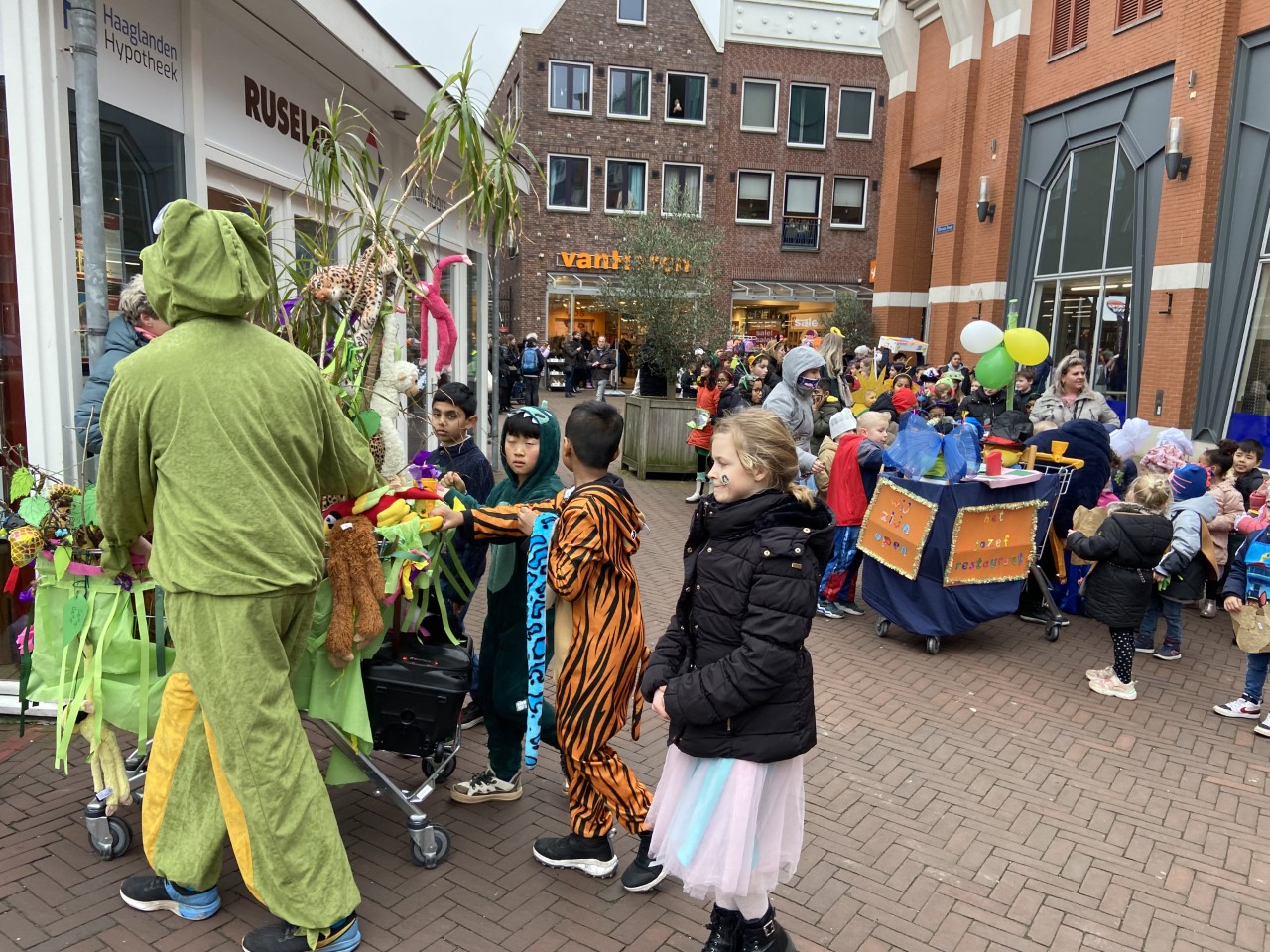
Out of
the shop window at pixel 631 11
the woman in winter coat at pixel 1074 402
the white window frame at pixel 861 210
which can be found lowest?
the woman in winter coat at pixel 1074 402

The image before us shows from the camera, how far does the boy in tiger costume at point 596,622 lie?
3.03 metres

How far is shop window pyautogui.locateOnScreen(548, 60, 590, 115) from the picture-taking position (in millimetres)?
28859

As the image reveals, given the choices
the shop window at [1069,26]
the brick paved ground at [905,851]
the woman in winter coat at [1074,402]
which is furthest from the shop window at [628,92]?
the brick paved ground at [905,851]

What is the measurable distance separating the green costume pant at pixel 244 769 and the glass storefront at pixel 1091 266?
13911mm

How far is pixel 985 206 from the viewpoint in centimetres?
1681

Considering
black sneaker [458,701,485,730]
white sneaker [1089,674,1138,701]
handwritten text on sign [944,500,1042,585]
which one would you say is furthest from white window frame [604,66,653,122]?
black sneaker [458,701,485,730]

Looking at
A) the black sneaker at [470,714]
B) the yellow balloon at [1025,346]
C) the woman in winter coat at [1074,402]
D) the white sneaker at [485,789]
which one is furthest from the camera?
the yellow balloon at [1025,346]

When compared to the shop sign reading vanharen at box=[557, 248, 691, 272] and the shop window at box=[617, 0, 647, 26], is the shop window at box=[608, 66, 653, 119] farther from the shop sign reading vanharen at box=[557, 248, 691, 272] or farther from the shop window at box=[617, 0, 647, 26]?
the shop sign reading vanharen at box=[557, 248, 691, 272]

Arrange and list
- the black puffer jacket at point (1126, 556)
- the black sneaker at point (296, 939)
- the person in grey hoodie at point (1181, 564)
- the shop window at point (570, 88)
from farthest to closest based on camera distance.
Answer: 1. the shop window at point (570, 88)
2. the person in grey hoodie at point (1181, 564)
3. the black puffer jacket at point (1126, 556)
4. the black sneaker at point (296, 939)

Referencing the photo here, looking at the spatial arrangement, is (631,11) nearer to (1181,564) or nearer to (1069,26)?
(1069,26)

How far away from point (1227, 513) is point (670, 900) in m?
5.71

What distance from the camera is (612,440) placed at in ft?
10.4

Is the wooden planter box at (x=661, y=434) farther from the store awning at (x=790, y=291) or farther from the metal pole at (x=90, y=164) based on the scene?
the store awning at (x=790, y=291)

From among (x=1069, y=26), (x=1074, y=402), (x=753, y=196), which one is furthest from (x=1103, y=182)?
(x=753, y=196)
